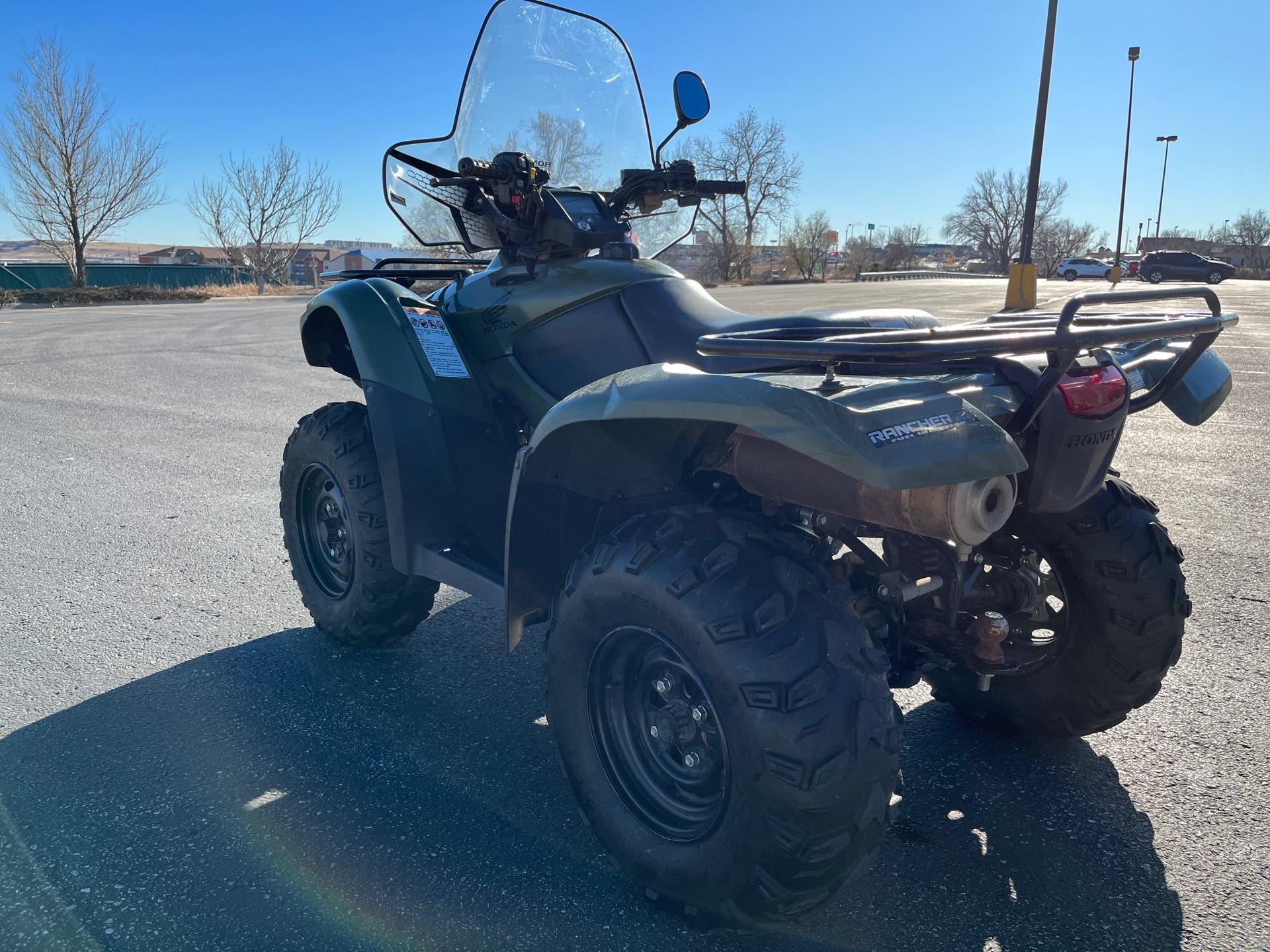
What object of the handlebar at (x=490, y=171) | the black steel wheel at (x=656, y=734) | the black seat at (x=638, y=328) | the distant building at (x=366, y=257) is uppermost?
the handlebar at (x=490, y=171)

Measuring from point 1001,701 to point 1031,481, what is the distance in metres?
1.15

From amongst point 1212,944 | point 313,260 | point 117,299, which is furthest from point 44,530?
point 313,260

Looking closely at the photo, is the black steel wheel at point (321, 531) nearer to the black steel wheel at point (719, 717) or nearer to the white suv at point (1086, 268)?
the black steel wheel at point (719, 717)

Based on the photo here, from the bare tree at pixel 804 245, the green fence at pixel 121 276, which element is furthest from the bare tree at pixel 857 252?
the green fence at pixel 121 276

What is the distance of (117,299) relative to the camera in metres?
30.4

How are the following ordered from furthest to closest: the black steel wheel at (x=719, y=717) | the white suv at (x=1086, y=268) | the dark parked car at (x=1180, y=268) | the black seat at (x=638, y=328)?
the white suv at (x=1086, y=268) < the dark parked car at (x=1180, y=268) < the black seat at (x=638, y=328) < the black steel wheel at (x=719, y=717)

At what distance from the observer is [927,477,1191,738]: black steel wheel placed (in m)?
2.63

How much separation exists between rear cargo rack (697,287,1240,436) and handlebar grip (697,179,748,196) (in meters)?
1.43

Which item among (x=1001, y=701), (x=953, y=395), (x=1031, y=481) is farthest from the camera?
(x=1001, y=701)

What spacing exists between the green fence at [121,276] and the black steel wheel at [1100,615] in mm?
39212

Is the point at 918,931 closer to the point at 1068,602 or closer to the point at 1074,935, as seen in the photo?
the point at 1074,935

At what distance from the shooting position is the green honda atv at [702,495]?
1889mm

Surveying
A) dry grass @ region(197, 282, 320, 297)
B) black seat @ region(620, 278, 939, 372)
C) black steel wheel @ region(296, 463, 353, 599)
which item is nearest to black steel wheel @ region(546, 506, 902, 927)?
black seat @ region(620, 278, 939, 372)

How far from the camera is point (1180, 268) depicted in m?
46.9
